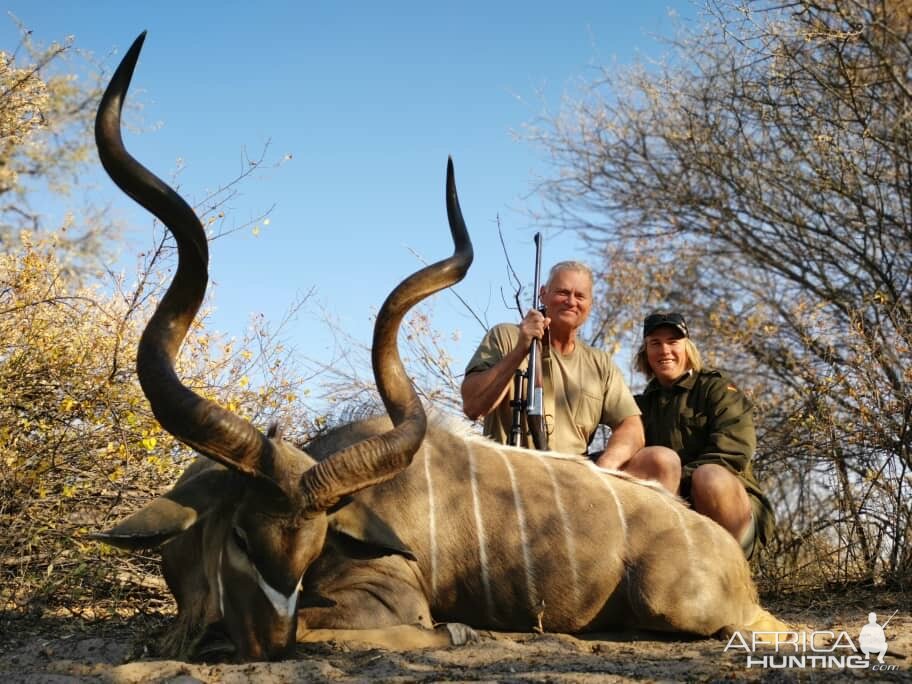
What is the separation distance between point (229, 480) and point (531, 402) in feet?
5.35

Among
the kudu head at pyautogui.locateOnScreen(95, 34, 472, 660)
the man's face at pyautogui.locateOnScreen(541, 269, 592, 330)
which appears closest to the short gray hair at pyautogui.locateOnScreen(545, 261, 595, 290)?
the man's face at pyautogui.locateOnScreen(541, 269, 592, 330)

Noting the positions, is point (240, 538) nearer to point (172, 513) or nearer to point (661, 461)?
point (172, 513)

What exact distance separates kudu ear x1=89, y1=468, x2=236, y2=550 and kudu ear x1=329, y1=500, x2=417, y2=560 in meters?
0.34

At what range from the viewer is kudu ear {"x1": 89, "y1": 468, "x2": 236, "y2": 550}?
114 inches

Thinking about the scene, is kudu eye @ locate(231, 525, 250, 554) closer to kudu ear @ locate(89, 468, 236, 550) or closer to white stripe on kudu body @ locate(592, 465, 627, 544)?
kudu ear @ locate(89, 468, 236, 550)

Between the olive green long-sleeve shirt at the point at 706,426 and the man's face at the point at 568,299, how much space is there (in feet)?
1.72

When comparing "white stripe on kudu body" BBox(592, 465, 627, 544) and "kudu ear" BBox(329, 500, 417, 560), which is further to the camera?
"white stripe on kudu body" BBox(592, 465, 627, 544)

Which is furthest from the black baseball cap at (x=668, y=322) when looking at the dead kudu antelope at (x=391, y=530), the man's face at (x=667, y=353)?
the dead kudu antelope at (x=391, y=530)

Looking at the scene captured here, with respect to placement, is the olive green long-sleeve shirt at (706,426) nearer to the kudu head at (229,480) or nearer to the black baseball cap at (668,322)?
the black baseball cap at (668,322)

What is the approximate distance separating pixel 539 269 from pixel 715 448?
1183 millimetres

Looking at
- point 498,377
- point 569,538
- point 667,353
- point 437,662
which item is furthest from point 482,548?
point 667,353

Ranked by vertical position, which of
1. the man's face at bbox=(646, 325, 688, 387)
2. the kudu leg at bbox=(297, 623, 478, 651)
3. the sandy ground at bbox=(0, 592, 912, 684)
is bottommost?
the sandy ground at bbox=(0, 592, 912, 684)

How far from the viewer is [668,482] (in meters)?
4.11

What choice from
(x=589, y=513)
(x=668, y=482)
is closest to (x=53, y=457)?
(x=589, y=513)
